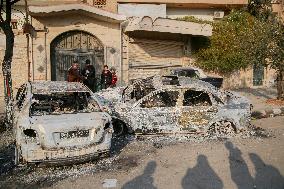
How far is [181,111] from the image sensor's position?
980 cm

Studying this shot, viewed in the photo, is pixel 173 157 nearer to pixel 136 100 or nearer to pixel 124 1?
pixel 136 100

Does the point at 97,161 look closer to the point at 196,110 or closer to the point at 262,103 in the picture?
the point at 196,110

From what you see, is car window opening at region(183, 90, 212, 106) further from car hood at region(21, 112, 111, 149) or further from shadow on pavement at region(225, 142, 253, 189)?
car hood at region(21, 112, 111, 149)

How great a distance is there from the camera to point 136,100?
10.0 metres

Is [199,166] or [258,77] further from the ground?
[258,77]

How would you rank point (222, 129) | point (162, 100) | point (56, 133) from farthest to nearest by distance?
point (222, 129)
point (162, 100)
point (56, 133)

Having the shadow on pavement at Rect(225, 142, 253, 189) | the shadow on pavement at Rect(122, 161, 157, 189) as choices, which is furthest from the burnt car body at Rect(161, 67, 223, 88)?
→ the shadow on pavement at Rect(122, 161, 157, 189)

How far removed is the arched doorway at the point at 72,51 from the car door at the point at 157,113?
30.5ft

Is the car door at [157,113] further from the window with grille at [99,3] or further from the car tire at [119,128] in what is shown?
the window with grille at [99,3]

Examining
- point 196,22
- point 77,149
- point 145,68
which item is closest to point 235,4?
point 196,22

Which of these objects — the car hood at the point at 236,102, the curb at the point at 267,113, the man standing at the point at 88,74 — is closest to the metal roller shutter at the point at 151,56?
the man standing at the point at 88,74

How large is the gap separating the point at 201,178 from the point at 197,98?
3.26 metres

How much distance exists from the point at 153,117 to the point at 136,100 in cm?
67

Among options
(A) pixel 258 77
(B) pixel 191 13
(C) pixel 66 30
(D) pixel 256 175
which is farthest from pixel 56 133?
(A) pixel 258 77
